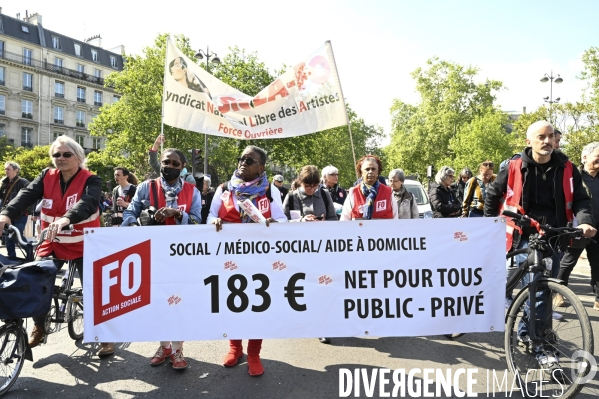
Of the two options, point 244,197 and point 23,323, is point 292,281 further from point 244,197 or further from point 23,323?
point 23,323

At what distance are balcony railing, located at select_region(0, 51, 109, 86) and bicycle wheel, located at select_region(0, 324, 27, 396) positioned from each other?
209 feet

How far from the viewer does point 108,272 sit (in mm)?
3650

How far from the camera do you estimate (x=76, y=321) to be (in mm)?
4820

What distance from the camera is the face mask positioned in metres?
4.18

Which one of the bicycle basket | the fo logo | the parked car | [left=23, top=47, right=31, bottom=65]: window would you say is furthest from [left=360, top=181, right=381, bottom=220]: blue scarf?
[left=23, top=47, right=31, bottom=65]: window

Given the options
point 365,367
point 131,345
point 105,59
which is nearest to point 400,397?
point 365,367

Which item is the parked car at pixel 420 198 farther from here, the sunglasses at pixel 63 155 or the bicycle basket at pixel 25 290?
the bicycle basket at pixel 25 290

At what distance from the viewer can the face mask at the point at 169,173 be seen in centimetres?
418

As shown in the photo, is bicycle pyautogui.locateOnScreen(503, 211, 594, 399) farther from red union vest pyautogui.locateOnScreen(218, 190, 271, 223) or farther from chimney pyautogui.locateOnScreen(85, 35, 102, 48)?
chimney pyautogui.locateOnScreen(85, 35, 102, 48)

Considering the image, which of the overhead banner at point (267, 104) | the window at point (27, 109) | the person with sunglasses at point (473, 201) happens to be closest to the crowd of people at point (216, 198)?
the overhead banner at point (267, 104)

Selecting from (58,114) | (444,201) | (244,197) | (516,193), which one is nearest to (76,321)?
(244,197)

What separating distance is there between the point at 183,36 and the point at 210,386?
3657cm

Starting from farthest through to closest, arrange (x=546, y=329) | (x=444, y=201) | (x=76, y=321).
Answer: (x=444, y=201)
(x=76, y=321)
(x=546, y=329)

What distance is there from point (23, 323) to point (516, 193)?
4431mm
